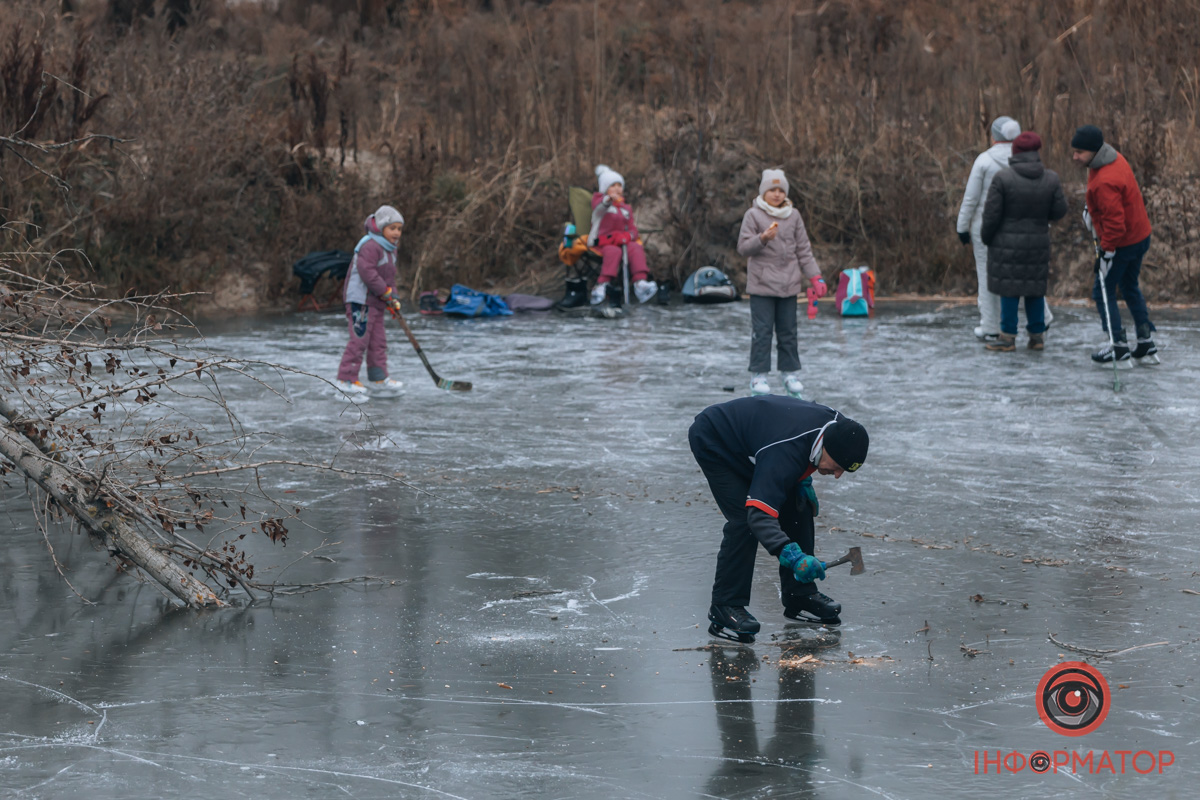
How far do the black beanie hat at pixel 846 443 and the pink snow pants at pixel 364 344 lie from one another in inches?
251

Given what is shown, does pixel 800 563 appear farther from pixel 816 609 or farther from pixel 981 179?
pixel 981 179

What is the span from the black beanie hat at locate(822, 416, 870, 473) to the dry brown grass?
41.3 feet

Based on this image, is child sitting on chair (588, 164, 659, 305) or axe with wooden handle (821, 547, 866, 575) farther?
child sitting on chair (588, 164, 659, 305)

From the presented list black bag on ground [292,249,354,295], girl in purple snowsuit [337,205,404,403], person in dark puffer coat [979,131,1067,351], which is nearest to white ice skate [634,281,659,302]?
black bag on ground [292,249,354,295]

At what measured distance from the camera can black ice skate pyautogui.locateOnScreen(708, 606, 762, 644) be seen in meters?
5.34

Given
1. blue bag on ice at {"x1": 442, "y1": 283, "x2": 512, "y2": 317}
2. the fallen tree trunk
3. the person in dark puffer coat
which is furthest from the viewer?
blue bag on ice at {"x1": 442, "y1": 283, "x2": 512, "y2": 317}

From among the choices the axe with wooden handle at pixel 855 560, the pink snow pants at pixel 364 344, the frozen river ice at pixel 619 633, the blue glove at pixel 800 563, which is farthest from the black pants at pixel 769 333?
the blue glove at pixel 800 563

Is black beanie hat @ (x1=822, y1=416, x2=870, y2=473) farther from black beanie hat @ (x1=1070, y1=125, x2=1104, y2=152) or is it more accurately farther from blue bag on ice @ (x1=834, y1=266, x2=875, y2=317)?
blue bag on ice @ (x1=834, y1=266, x2=875, y2=317)

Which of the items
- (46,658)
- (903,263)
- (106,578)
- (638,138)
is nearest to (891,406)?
(106,578)

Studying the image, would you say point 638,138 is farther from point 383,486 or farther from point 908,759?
point 908,759

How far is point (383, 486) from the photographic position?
799 cm

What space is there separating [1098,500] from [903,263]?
10819mm

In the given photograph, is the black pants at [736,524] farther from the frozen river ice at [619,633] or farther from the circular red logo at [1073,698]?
the circular red logo at [1073,698]

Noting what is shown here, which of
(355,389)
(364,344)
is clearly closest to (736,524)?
(355,389)
